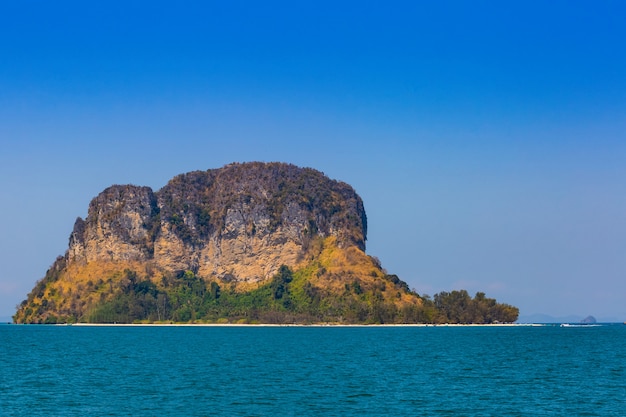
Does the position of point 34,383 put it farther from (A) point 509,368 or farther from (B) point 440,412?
(A) point 509,368

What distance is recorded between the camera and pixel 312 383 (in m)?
94.9

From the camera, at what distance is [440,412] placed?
73.5m

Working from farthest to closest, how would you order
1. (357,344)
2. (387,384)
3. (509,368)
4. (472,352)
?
(357,344), (472,352), (509,368), (387,384)

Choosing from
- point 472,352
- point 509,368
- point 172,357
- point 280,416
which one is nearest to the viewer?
point 280,416

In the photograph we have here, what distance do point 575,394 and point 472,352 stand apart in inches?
2582

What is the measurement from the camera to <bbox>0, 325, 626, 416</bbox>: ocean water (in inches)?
2960

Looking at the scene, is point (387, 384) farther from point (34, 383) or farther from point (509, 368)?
point (34, 383)

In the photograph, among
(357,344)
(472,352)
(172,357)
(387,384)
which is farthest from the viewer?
(357,344)

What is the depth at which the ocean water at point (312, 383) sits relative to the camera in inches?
2960

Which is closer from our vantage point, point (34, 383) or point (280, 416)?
point (280, 416)

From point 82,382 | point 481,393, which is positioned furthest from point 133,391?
point 481,393

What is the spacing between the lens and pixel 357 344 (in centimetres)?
18025

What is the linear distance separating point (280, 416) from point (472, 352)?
88013mm

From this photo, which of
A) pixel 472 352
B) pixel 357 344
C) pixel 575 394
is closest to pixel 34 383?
pixel 575 394
